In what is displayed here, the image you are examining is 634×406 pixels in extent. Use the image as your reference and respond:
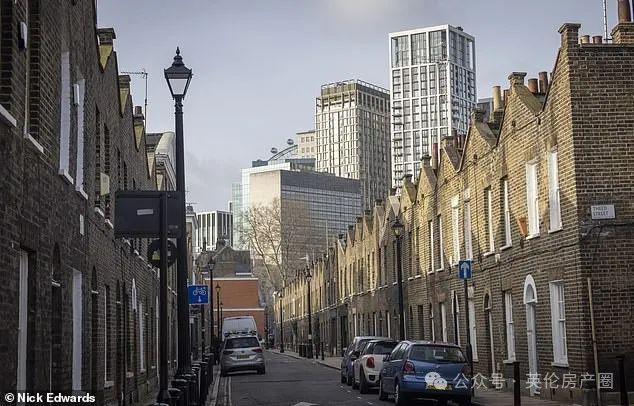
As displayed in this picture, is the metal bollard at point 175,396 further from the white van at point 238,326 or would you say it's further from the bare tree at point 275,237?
the bare tree at point 275,237

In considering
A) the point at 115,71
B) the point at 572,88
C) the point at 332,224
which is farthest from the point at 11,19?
the point at 332,224

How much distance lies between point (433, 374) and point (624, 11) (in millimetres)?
9790

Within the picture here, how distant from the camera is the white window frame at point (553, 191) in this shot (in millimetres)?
22550

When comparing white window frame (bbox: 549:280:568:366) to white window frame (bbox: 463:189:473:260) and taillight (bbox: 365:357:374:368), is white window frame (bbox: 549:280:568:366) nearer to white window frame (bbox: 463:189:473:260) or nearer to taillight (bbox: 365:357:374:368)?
taillight (bbox: 365:357:374:368)

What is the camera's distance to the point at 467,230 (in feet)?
102

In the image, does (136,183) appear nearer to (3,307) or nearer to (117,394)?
(117,394)

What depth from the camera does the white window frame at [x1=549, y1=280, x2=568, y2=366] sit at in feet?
73.2

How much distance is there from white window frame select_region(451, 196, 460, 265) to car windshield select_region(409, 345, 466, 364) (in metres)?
10.8

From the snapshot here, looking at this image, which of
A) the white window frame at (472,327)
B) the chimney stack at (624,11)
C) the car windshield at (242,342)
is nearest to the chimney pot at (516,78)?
the chimney stack at (624,11)

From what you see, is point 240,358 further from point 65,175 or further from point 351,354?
point 65,175

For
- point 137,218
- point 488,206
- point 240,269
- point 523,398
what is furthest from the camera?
point 240,269

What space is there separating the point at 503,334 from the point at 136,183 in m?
11.5

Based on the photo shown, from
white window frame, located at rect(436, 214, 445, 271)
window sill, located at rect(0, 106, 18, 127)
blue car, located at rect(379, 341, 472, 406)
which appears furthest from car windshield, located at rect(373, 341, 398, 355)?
window sill, located at rect(0, 106, 18, 127)

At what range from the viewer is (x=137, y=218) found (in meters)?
12.6
